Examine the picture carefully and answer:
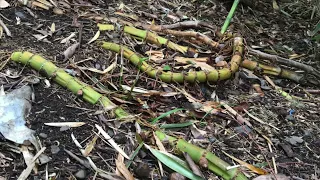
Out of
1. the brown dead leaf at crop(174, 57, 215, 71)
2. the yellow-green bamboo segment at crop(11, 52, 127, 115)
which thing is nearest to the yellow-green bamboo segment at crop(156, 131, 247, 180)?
the yellow-green bamboo segment at crop(11, 52, 127, 115)

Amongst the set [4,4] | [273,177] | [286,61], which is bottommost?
[273,177]

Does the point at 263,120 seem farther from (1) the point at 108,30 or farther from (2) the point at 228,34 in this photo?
(1) the point at 108,30

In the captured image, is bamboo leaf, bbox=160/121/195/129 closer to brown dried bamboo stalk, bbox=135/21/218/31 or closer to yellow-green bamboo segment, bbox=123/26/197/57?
yellow-green bamboo segment, bbox=123/26/197/57

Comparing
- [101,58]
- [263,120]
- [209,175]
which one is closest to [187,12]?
[101,58]

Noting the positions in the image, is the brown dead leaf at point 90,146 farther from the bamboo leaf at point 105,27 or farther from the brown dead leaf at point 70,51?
the bamboo leaf at point 105,27

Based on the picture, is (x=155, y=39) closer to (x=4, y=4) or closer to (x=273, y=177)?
(x=4, y=4)

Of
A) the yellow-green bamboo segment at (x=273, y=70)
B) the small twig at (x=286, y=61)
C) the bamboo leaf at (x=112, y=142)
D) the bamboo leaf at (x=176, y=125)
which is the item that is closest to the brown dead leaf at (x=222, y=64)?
the yellow-green bamboo segment at (x=273, y=70)

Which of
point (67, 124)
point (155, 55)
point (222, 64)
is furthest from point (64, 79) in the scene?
point (222, 64)
